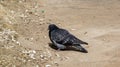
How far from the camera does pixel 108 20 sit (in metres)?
13.4

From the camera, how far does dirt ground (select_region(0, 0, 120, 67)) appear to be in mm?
9055

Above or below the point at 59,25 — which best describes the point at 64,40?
above

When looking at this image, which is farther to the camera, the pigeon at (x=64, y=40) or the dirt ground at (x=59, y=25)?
the pigeon at (x=64, y=40)

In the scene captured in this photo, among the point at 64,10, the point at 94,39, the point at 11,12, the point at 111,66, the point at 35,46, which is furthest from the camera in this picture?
the point at 64,10

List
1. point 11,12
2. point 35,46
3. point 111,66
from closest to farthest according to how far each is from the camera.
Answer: point 111,66 → point 35,46 → point 11,12

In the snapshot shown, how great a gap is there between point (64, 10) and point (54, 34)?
15.6 ft

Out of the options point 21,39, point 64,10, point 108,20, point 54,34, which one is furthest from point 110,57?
point 64,10

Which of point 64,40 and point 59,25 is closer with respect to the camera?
point 64,40

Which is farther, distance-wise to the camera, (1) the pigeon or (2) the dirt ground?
(1) the pigeon

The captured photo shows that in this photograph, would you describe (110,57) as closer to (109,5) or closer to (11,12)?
(11,12)

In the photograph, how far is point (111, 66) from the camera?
8867mm

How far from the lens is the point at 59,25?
41.6 feet

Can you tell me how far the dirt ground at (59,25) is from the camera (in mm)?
9055

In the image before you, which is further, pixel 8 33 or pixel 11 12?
pixel 11 12
